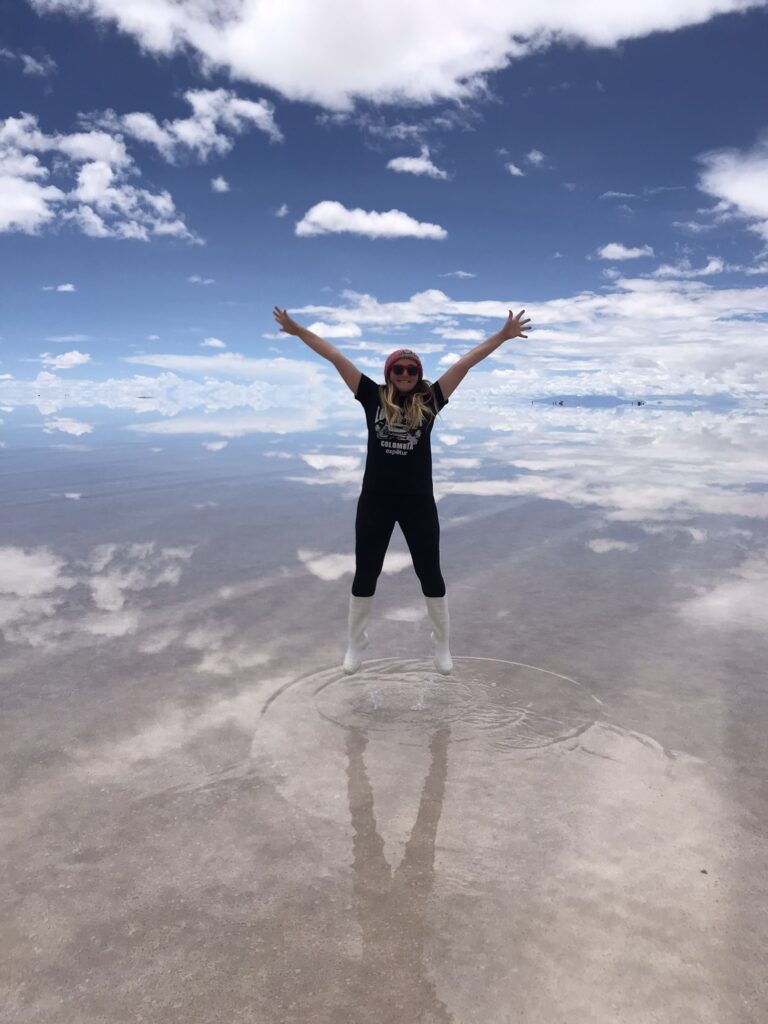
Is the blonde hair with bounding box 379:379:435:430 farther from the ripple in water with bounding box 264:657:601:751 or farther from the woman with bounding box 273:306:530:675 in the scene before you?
Answer: the ripple in water with bounding box 264:657:601:751

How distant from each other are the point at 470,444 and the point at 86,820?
81.7 ft

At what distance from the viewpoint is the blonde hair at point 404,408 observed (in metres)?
4.73

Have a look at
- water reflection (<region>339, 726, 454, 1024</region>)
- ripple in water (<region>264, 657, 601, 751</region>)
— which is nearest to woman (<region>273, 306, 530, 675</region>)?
ripple in water (<region>264, 657, 601, 751</region>)

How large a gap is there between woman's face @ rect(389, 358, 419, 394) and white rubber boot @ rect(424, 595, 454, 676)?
1.55 metres

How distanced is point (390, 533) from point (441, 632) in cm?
84

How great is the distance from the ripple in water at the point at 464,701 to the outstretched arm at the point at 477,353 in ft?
7.01

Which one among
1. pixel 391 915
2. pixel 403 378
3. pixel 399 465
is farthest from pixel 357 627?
pixel 391 915

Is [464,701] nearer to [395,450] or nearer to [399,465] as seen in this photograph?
[399,465]

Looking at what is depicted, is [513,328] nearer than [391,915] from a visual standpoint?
No

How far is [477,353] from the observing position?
16.1 feet

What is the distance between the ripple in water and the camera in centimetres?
429

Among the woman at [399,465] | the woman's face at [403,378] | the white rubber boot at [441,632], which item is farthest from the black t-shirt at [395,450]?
the white rubber boot at [441,632]

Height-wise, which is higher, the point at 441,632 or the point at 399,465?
the point at 399,465

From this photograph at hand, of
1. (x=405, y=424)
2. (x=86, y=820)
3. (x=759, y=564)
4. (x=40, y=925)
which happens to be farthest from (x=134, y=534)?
(x=759, y=564)
